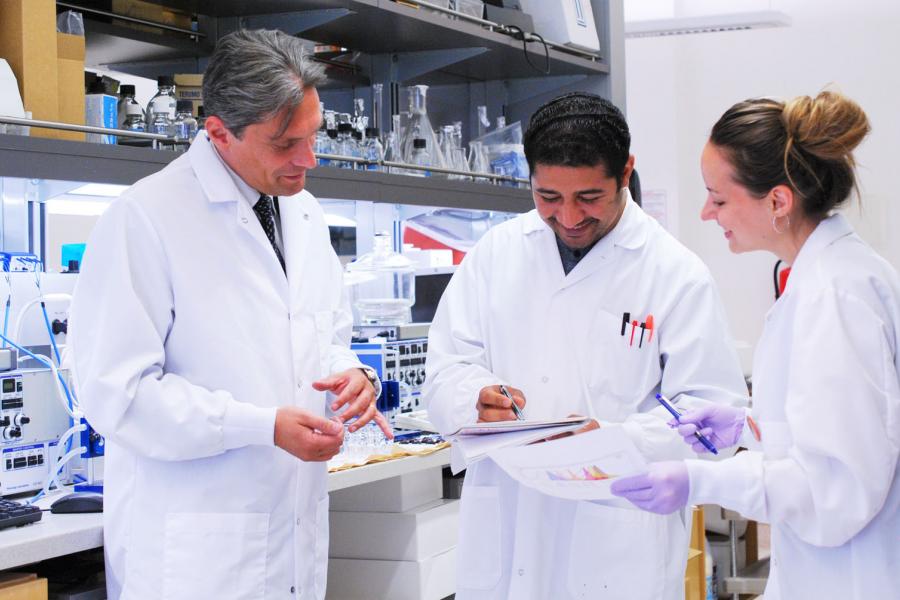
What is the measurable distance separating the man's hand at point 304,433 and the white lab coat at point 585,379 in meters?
0.31

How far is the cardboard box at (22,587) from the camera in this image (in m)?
1.76

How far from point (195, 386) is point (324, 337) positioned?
32 centimetres

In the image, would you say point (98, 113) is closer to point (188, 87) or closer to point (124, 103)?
point (124, 103)

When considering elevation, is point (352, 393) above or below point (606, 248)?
below

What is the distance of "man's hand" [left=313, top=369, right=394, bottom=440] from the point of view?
73.8 inches

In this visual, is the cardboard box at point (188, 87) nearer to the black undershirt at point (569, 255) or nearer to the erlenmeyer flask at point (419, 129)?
the erlenmeyer flask at point (419, 129)

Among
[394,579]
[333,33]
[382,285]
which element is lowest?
[394,579]

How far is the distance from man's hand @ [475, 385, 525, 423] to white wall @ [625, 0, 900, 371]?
14.1 feet

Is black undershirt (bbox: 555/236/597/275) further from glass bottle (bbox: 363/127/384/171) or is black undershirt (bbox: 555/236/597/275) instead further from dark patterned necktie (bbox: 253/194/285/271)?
glass bottle (bbox: 363/127/384/171)

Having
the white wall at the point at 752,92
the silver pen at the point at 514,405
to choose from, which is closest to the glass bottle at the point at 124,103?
the silver pen at the point at 514,405

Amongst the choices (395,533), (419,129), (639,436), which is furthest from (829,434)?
(419,129)

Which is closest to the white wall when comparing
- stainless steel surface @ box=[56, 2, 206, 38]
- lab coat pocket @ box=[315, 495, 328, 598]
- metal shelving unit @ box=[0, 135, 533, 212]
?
metal shelving unit @ box=[0, 135, 533, 212]

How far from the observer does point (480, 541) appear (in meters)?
1.96

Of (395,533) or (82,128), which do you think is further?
(395,533)
